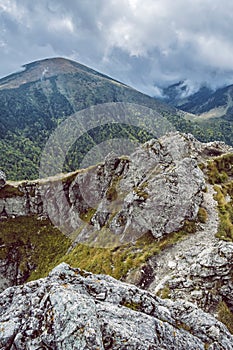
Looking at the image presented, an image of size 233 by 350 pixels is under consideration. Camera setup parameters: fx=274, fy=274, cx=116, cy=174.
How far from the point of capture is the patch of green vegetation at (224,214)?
39656 mm

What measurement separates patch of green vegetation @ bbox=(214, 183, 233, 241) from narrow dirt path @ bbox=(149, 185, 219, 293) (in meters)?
0.85

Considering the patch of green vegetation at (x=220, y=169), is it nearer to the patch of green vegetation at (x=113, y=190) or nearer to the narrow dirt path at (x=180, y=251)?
the narrow dirt path at (x=180, y=251)

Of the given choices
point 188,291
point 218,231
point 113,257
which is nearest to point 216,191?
point 218,231

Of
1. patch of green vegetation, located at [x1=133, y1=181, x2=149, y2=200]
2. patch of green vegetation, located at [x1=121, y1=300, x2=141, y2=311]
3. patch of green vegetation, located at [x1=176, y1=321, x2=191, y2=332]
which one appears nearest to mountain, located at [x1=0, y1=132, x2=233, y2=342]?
patch of green vegetation, located at [x1=121, y1=300, x2=141, y2=311]

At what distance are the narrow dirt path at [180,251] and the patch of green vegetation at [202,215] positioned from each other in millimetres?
535

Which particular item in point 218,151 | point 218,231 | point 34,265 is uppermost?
point 218,151

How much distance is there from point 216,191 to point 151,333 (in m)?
43.6

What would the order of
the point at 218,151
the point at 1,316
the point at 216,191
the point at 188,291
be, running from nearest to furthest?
the point at 1,316
the point at 188,291
the point at 216,191
the point at 218,151

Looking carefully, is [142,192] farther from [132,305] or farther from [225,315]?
[132,305]

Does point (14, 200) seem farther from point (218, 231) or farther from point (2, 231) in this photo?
point (218, 231)

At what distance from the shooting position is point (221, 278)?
1148 inches

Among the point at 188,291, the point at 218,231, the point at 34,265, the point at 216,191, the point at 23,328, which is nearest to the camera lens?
the point at 23,328

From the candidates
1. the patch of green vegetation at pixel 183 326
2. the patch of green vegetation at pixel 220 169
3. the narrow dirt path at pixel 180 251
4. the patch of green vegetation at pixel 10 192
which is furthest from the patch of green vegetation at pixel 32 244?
the patch of green vegetation at pixel 183 326

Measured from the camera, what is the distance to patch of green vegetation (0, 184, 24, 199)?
80.4 metres
